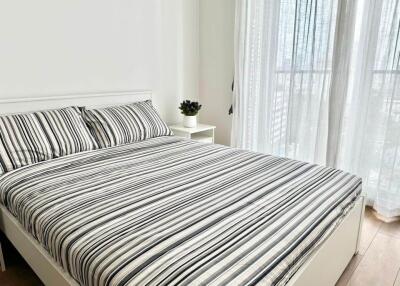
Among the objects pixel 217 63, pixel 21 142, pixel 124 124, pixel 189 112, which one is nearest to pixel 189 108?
pixel 189 112

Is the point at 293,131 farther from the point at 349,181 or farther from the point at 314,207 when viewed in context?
the point at 314,207

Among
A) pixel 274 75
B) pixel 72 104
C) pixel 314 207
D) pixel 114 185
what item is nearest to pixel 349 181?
pixel 314 207

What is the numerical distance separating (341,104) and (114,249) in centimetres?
224

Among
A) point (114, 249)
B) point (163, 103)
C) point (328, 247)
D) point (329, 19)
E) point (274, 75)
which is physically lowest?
point (328, 247)

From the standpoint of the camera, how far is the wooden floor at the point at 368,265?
5.54 ft

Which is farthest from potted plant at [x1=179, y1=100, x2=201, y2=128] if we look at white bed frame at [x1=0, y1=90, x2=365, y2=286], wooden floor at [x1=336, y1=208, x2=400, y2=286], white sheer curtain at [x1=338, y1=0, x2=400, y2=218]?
wooden floor at [x1=336, y1=208, x2=400, y2=286]

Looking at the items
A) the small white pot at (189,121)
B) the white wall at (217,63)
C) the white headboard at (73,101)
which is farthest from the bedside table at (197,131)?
the white headboard at (73,101)

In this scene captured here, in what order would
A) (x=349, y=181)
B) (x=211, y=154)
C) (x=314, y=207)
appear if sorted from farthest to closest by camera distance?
1. (x=211, y=154)
2. (x=349, y=181)
3. (x=314, y=207)

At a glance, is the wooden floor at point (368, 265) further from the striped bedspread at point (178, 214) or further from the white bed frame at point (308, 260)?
the striped bedspread at point (178, 214)

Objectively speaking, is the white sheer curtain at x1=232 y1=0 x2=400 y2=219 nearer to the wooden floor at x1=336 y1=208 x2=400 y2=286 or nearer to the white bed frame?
the wooden floor at x1=336 y1=208 x2=400 y2=286

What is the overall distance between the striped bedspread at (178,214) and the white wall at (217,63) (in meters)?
1.55

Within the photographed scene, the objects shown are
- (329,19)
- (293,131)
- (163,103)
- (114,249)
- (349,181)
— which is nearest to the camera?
(114,249)

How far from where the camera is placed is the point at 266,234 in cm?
110

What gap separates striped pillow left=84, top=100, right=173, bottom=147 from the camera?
2.25 meters
